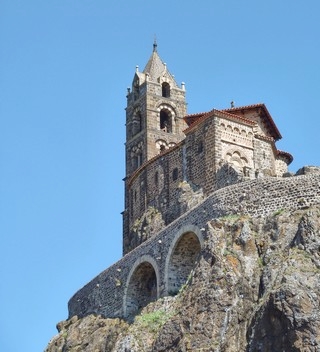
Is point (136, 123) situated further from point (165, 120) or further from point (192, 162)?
point (192, 162)

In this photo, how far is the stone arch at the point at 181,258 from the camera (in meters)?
54.9

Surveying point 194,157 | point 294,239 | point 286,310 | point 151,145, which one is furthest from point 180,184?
point 286,310

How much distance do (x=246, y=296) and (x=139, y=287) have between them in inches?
530

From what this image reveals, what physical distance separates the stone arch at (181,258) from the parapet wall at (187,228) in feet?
0.22

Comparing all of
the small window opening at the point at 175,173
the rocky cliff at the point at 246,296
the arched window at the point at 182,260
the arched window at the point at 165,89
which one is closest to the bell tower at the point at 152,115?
the arched window at the point at 165,89

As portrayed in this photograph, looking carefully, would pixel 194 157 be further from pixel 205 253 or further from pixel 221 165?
pixel 205 253

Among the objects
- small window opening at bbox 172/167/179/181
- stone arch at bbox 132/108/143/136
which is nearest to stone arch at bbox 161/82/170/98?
stone arch at bbox 132/108/143/136

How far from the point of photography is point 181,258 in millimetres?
55625

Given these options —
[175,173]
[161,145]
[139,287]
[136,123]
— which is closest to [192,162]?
[175,173]

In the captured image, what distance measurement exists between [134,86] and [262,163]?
22.0 meters

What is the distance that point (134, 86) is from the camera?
8438 cm

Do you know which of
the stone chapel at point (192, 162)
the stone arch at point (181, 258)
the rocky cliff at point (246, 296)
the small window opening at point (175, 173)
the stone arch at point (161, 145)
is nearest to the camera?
the rocky cliff at point (246, 296)

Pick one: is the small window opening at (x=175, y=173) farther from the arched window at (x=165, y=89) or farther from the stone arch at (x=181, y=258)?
the arched window at (x=165, y=89)

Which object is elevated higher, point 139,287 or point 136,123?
point 136,123
